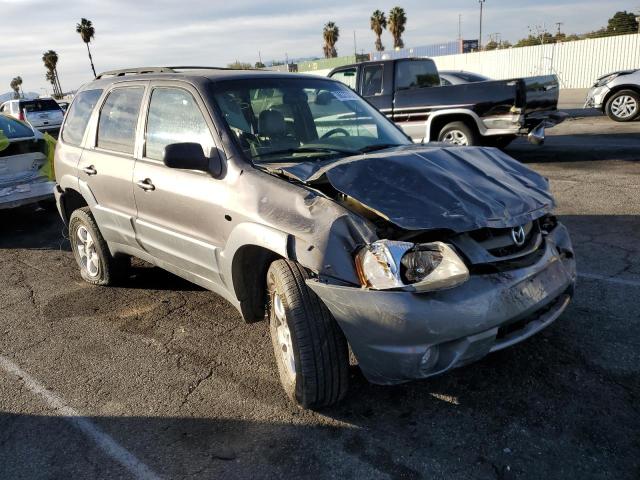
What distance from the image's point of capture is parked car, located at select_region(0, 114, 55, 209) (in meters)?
7.30

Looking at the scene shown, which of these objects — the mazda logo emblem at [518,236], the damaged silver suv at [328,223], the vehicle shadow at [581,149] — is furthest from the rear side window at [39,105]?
the mazda logo emblem at [518,236]

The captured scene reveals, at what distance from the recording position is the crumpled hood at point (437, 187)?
277 centimetres

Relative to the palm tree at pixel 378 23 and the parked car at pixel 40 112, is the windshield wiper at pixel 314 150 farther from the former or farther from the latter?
the palm tree at pixel 378 23

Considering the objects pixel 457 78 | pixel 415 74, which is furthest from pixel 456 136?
pixel 457 78

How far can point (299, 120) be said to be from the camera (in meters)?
3.99

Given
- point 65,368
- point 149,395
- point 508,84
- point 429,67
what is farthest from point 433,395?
point 429,67

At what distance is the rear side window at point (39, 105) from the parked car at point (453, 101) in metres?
15.3

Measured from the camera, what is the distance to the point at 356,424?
2.93m

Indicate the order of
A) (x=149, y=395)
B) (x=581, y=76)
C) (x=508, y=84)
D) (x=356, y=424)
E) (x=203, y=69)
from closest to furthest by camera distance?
(x=356, y=424), (x=149, y=395), (x=203, y=69), (x=508, y=84), (x=581, y=76)

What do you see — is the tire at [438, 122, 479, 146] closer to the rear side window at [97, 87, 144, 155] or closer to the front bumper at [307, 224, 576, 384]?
the rear side window at [97, 87, 144, 155]

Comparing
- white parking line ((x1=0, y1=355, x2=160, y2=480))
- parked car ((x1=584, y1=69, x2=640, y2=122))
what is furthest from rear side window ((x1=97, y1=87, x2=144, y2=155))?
parked car ((x1=584, y1=69, x2=640, y2=122))

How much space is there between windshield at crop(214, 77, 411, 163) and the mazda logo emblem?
1.24 metres

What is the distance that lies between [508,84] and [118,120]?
6.54m

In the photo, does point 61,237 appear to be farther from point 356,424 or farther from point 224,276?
point 356,424
